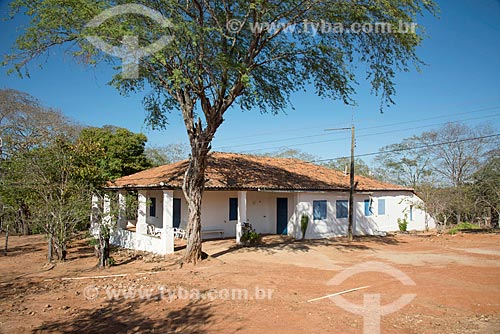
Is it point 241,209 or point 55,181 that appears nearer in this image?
point 55,181

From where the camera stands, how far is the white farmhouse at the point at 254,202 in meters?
16.0

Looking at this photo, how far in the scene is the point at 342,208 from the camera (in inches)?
813

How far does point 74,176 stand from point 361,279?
10.1m

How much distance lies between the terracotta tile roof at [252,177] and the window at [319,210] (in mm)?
815

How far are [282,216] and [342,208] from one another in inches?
143

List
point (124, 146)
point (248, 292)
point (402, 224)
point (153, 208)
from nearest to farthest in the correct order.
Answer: point (248, 292), point (153, 208), point (402, 224), point (124, 146)

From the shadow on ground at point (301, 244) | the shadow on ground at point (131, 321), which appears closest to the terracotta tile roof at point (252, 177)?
the shadow on ground at point (301, 244)

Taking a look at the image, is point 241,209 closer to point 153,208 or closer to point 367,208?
point 153,208

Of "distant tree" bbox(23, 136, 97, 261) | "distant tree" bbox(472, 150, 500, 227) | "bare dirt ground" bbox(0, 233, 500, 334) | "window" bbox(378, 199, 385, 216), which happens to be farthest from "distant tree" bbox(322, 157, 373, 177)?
"distant tree" bbox(23, 136, 97, 261)

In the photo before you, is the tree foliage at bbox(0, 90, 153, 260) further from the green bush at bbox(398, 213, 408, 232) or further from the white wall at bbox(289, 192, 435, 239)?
the green bush at bbox(398, 213, 408, 232)

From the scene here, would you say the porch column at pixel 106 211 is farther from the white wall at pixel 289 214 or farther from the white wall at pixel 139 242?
the white wall at pixel 289 214

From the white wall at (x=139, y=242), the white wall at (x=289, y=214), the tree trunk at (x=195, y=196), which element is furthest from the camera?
the white wall at (x=289, y=214)

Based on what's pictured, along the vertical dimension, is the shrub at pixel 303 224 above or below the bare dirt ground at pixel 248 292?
above

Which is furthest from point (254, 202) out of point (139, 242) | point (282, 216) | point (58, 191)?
point (58, 191)
